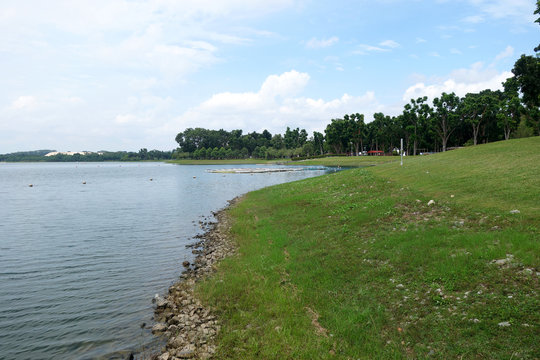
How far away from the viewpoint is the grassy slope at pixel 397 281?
24.9 ft

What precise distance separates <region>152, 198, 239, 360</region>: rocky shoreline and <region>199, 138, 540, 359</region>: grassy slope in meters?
0.52

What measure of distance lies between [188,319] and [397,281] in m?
7.21

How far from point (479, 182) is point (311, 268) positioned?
14105mm

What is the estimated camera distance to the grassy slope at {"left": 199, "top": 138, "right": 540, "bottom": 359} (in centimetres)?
759

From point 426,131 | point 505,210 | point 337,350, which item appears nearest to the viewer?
→ point 337,350

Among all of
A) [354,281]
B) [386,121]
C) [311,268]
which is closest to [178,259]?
[311,268]

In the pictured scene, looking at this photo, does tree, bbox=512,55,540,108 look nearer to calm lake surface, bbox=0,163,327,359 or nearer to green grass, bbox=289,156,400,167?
calm lake surface, bbox=0,163,327,359

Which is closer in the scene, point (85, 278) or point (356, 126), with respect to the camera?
point (85, 278)

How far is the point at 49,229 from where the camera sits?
2795cm

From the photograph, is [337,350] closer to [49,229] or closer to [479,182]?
[479,182]

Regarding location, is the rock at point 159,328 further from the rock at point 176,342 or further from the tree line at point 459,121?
the tree line at point 459,121

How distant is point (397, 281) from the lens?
10.3m

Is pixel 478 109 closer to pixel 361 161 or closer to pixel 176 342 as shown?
pixel 361 161

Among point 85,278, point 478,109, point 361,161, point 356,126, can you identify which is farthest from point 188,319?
point 356,126
